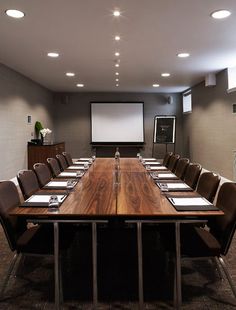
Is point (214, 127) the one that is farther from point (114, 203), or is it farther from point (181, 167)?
point (114, 203)

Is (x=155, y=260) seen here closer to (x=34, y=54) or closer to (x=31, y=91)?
(x=34, y=54)

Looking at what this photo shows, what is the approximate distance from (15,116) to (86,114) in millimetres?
4255

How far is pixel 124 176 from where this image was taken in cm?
344

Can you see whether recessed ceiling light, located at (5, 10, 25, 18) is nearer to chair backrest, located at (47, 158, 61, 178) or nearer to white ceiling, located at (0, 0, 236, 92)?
white ceiling, located at (0, 0, 236, 92)

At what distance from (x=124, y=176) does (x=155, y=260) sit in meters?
1.03

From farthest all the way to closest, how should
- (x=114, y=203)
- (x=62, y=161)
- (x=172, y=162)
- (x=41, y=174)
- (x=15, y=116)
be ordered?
(x=15, y=116) → (x=62, y=161) → (x=172, y=162) → (x=41, y=174) → (x=114, y=203)

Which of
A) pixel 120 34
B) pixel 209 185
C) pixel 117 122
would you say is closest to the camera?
pixel 209 185

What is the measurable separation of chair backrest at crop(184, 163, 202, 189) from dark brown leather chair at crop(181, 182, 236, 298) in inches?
37.6

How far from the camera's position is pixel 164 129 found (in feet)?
33.5

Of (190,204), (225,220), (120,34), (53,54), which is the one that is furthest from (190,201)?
(53,54)

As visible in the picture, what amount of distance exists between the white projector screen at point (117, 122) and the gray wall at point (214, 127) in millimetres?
1941

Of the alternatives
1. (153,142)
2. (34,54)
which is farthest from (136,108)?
(34,54)

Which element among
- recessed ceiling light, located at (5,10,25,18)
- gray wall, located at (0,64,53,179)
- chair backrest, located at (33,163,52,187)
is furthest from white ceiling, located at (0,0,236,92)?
chair backrest, located at (33,163,52,187)

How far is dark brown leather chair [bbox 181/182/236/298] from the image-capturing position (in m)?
2.01
